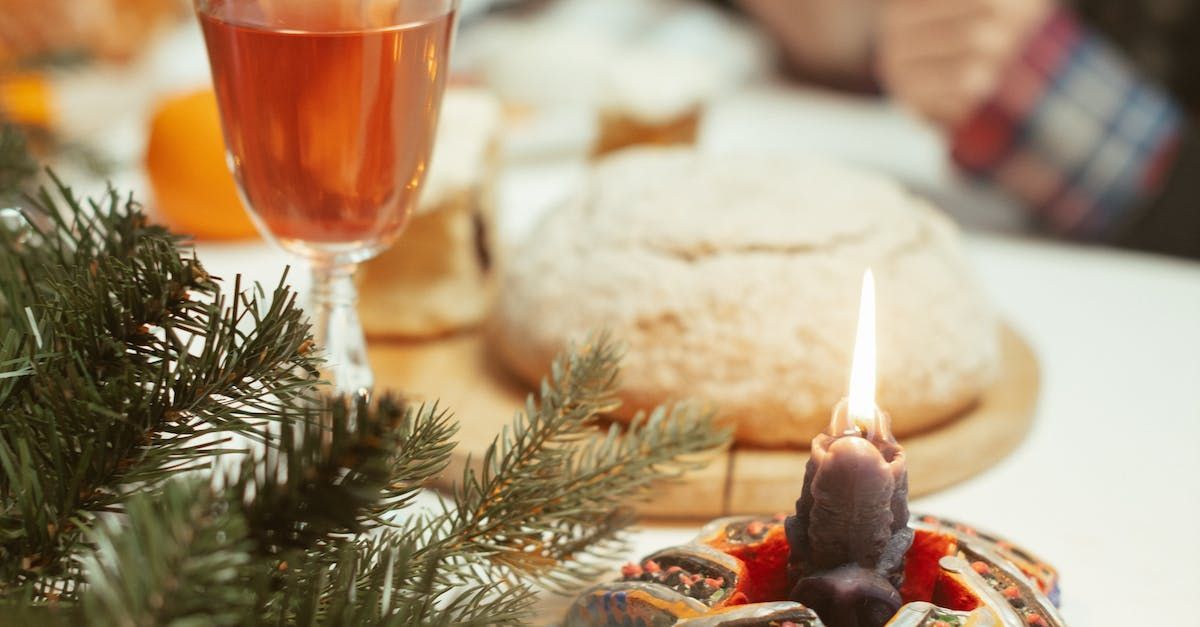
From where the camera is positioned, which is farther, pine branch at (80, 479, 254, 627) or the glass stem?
the glass stem

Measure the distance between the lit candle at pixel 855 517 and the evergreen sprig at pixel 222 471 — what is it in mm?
114

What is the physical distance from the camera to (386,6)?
57 centimetres

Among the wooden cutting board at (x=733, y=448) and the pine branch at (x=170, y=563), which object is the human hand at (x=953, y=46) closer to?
the wooden cutting board at (x=733, y=448)

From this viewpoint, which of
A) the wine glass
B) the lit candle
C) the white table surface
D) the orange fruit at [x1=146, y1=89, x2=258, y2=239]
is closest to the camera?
the lit candle

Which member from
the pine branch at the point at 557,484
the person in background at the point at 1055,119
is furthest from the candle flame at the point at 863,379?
the person in background at the point at 1055,119

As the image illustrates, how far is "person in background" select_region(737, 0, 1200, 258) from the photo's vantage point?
1.32 meters

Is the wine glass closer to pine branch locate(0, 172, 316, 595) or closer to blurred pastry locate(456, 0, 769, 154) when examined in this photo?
pine branch locate(0, 172, 316, 595)

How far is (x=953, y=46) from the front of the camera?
1351 mm

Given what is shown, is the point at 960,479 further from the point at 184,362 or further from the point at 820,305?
the point at 184,362

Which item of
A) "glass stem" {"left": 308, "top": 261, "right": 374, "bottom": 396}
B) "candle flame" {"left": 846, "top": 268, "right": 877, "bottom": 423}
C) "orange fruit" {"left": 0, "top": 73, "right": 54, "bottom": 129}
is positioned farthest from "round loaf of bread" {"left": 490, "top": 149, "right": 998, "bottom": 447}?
"orange fruit" {"left": 0, "top": 73, "right": 54, "bottom": 129}

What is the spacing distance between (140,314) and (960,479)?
584 millimetres

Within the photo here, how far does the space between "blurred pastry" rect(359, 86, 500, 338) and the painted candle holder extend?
54 centimetres

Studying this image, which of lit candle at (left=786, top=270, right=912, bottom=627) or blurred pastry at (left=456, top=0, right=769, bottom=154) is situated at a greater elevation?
blurred pastry at (left=456, top=0, right=769, bottom=154)

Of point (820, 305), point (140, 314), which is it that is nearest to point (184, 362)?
point (140, 314)
